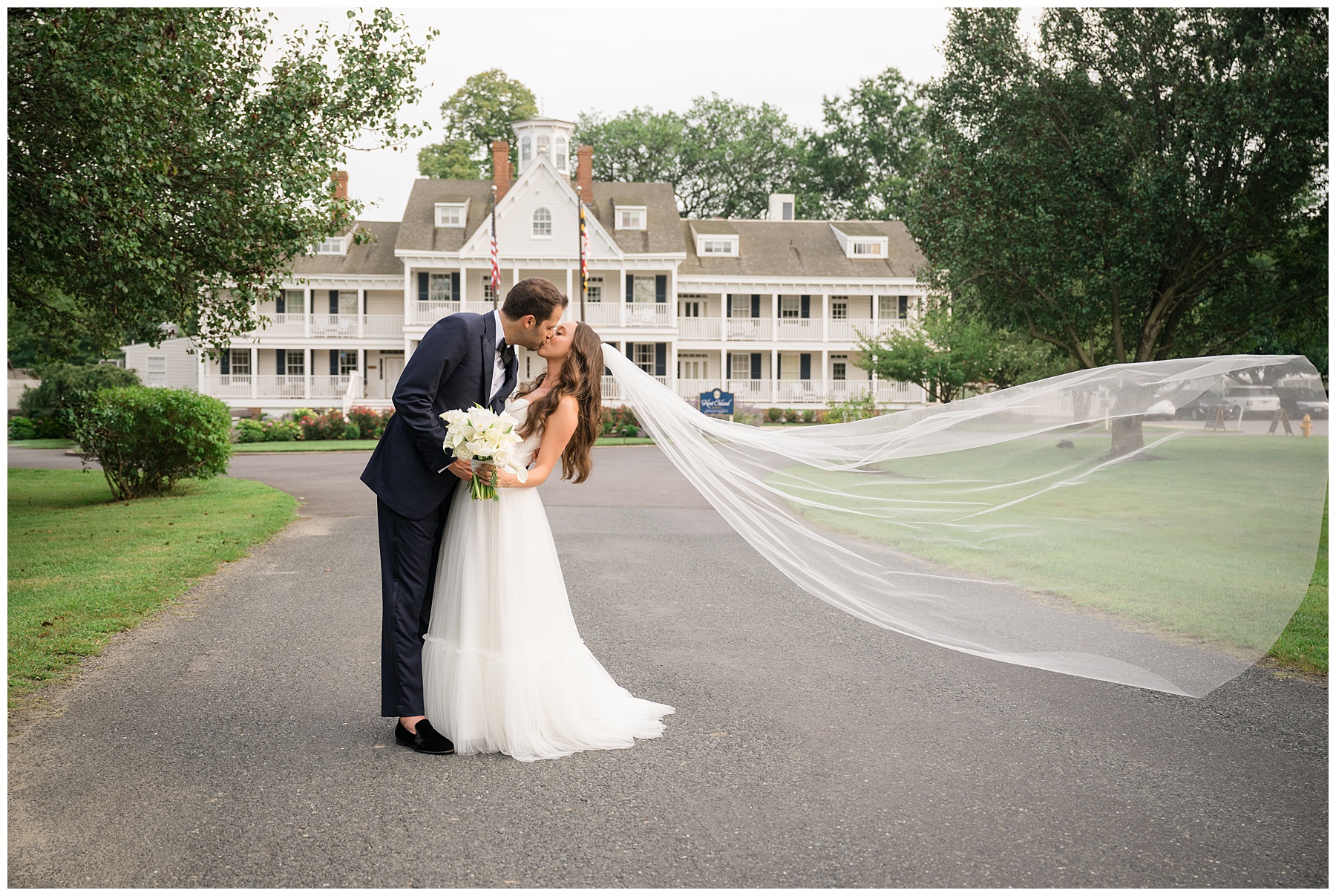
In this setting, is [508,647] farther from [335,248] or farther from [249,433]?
[335,248]

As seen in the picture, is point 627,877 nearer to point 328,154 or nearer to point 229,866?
point 229,866

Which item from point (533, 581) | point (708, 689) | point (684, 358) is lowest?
point (708, 689)

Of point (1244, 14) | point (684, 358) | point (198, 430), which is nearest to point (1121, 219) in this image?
point (1244, 14)

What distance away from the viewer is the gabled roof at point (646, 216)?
1688 inches

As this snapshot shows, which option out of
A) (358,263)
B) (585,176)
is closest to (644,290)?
(585,176)

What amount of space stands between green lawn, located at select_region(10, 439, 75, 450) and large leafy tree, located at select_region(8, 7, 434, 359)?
1863 cm

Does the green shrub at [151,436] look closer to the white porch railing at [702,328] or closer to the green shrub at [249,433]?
the green shrub at [249,433]

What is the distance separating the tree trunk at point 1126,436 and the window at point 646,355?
38.7 metres

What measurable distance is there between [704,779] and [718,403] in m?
32.9

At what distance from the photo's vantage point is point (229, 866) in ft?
11.3

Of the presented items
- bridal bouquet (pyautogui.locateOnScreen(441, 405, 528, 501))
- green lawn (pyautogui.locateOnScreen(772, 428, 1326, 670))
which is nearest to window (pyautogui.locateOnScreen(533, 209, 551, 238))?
green lawn (pyautogui.locateOnScreen(772, 428, 1326, 670))

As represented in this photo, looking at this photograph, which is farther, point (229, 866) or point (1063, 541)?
point (1063, 541)

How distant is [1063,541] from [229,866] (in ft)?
13.7

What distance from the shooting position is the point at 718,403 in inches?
1455
